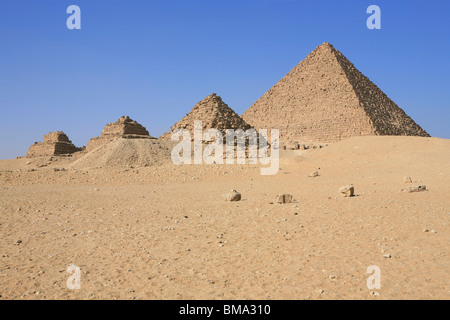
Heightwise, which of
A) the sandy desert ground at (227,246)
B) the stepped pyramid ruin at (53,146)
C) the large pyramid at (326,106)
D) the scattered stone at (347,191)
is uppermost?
the large pyramid at (326,106)

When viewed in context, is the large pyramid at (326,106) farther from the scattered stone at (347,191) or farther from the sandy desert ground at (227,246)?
the sandy desert ground at (227,246)

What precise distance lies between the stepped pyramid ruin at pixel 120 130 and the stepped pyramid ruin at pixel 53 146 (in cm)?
626

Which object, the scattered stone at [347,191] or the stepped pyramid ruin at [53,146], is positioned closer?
the scattered stone at [347,191]

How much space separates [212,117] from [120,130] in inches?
556

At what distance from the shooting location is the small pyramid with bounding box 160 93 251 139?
89.5ft

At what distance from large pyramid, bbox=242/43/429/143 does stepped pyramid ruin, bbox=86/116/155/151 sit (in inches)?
1071

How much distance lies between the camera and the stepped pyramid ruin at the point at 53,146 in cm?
4400

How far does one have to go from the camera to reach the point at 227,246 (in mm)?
5816

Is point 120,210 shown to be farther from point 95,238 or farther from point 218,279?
point 218,279

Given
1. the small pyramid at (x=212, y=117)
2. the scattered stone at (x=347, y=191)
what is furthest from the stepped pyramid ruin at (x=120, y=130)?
the scattered stone at (x=347, y=191)

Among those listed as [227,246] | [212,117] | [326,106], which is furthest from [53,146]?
[227,246]

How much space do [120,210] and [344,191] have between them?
19.0 ft

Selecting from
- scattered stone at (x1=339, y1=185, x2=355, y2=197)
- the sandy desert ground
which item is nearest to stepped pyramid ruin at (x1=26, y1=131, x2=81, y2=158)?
the sandy desert ground
